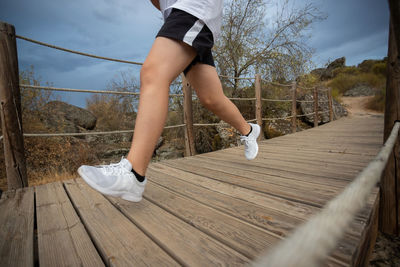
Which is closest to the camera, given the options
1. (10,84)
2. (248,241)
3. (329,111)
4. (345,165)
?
(248,241)

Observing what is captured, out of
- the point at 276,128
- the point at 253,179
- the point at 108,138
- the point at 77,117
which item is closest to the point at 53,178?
the point at 253,179

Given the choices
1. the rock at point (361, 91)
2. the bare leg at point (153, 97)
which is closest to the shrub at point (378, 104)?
the rock at point (361, 91)

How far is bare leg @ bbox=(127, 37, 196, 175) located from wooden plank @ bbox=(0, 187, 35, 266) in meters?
0.37

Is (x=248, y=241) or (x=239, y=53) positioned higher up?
(x=239, y=53)

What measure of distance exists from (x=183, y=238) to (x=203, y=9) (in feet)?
2.71

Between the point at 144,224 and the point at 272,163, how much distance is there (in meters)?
1.01

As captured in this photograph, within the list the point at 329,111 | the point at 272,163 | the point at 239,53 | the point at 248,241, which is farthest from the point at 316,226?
the point at 329,111

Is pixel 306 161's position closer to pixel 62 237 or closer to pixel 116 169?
pixel 116 169

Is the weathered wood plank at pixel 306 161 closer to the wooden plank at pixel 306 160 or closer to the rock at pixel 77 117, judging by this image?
the wooden plank at pixel 306 160

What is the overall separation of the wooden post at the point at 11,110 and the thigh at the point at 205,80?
0.96m

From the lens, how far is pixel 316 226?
0.18 metres

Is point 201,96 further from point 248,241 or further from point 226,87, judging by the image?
point 226,87

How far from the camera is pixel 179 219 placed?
2.30 ft

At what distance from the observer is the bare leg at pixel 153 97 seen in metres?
0.75
